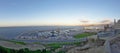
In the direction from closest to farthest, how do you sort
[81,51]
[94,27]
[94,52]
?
[94,52] < [81,51] < [94,27]

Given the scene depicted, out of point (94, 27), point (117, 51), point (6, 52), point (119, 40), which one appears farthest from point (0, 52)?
point (94, 27)

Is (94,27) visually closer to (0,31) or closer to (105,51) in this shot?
(0,31)

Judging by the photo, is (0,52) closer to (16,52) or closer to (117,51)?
(16,52)

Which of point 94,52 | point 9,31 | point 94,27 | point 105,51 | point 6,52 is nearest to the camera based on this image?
point 105,51

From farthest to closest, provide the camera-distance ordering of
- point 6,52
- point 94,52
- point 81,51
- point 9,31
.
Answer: point 9,31
point 81,51
point 94,52
point 6,52

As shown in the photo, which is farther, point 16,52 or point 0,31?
point 0,31

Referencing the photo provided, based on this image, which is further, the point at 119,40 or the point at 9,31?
the point at 9,31

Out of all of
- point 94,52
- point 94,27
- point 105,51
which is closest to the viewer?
point 105,51

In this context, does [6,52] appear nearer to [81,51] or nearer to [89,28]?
[81,51]

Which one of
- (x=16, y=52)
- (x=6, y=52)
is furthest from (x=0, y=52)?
(x=16, y=52)
